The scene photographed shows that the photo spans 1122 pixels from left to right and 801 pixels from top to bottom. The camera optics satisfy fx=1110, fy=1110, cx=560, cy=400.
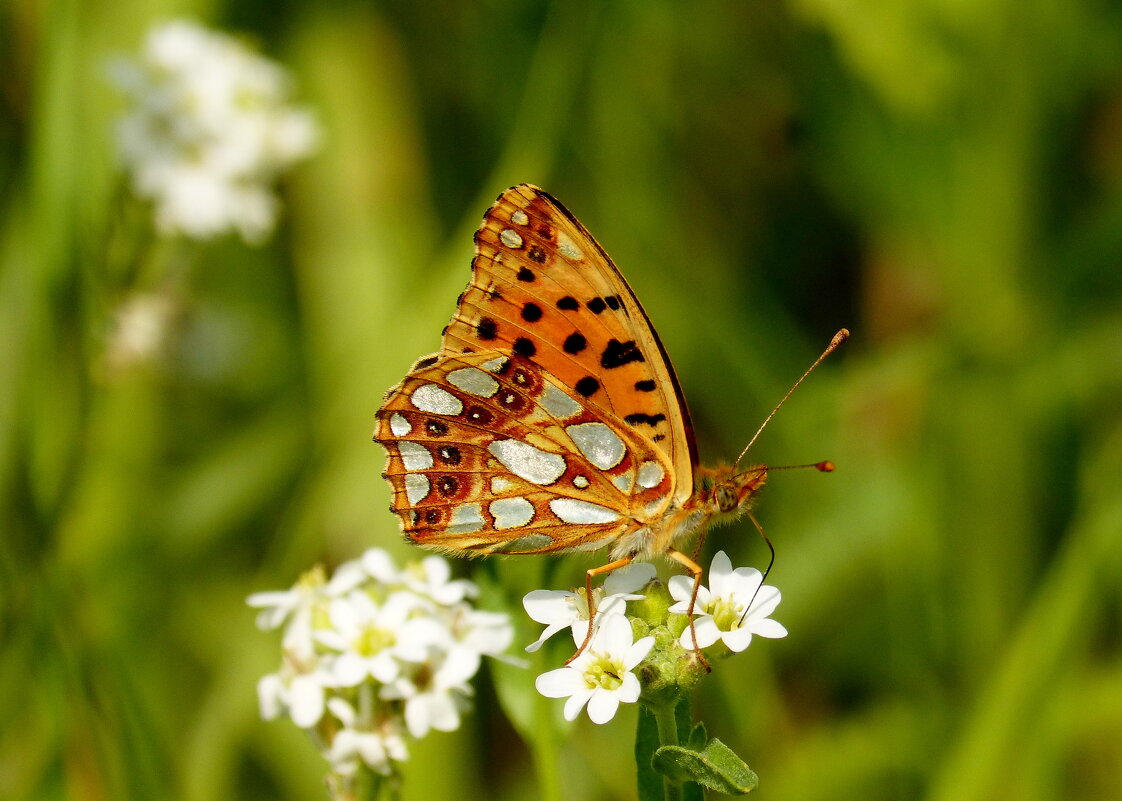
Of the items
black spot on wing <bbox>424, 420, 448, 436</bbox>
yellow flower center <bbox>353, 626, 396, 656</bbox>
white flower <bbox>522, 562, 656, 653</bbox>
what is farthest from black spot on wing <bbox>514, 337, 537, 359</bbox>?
yellow flower center <bbox>353, 626, 396, 656</bbox>

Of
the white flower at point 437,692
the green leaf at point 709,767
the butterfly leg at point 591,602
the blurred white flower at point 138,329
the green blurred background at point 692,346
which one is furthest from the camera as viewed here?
the blurred white flower at point 138,329

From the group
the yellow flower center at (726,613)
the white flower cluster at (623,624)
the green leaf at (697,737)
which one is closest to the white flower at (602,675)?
the white flower cluster at (623,624)

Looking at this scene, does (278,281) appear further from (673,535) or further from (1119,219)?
(1119,219)

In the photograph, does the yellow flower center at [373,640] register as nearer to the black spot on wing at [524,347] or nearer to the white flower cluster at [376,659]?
the white flower cluster at [376,659]

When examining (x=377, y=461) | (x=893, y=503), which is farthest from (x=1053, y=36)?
(x=377, y=461)

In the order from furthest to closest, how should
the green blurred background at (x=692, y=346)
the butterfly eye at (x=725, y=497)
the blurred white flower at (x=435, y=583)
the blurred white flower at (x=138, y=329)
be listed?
1. the blurred white flower at (x=138, y=329)
2. the green blurred background at (x=692, y=346)
3. the butterfly eye at (x=725, y=497)
4. the blurred white flower at (x=435, y=583)

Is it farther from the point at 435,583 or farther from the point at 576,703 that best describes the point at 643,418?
the point at 576,703

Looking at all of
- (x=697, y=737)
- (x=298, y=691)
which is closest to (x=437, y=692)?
(x=298, y=691)
